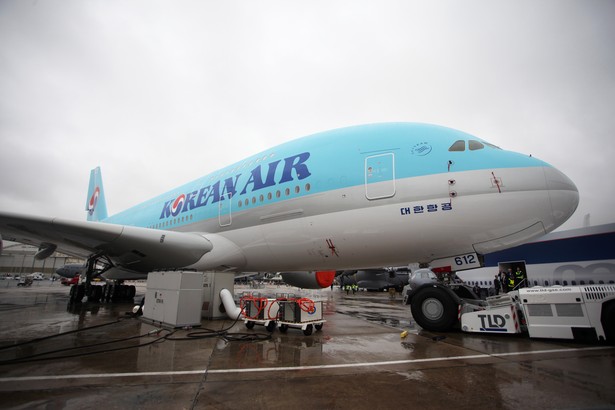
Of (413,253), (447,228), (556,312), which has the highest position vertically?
(447,228)

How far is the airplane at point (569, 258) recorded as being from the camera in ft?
45.2

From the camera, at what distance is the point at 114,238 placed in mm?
8203

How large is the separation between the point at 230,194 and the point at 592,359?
7.81 metres

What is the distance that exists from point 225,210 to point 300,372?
5.82m

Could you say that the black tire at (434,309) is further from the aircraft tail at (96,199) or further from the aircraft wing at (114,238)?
the aircraft tail at (96,199)

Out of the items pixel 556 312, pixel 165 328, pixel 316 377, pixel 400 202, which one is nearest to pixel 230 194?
pixel 165 328

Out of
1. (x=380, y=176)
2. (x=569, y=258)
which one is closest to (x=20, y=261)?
(x=380, y=176)

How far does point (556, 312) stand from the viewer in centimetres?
542

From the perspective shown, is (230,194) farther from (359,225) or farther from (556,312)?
(556,312)

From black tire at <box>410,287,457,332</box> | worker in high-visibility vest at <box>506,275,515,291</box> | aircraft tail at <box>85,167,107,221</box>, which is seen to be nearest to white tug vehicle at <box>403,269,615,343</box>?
black tire at <box>410,287,457,332</box>

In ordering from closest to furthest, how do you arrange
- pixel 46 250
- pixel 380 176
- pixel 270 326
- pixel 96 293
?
1. pixel 380 176
2. pixel 270 326
3. pixel 46 250
4. pixel 96 293

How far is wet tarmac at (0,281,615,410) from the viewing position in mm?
2717

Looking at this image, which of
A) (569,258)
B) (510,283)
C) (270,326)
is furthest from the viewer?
(569,258)

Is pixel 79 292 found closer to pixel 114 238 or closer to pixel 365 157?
pixel 114 238
